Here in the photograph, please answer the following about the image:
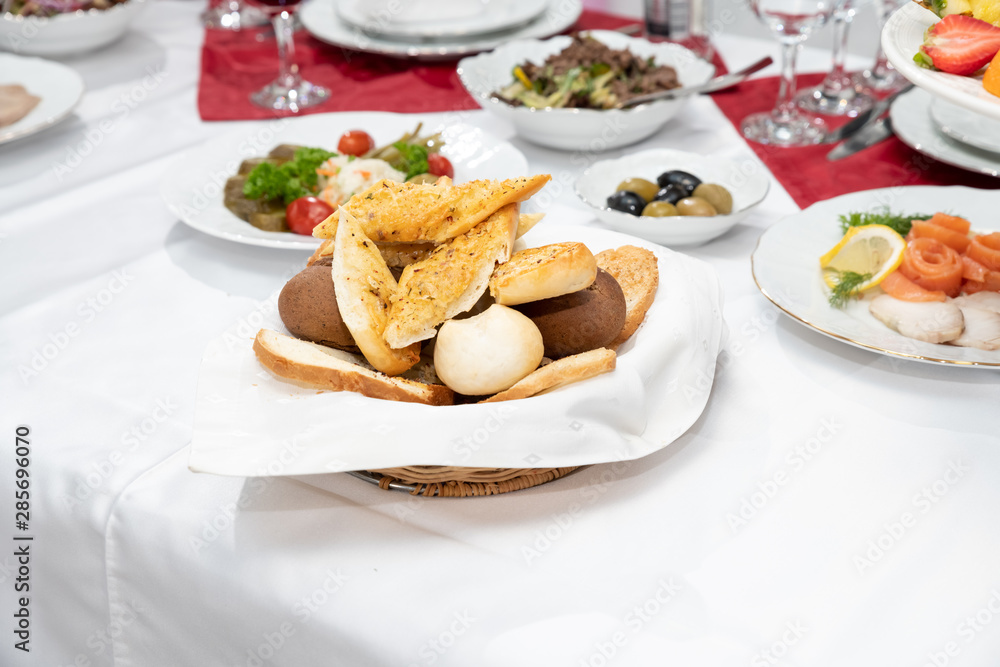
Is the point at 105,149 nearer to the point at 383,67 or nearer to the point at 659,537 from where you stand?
the point at 383,67

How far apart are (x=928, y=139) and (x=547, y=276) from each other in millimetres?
1185

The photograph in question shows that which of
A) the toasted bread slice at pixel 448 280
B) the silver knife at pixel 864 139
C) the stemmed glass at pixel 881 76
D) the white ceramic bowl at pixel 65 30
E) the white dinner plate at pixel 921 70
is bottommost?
the stemmed glass at pixel 881 76

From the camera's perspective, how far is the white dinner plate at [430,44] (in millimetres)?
2375

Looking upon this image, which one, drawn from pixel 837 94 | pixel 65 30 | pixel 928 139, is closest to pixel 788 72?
pixel 837 94

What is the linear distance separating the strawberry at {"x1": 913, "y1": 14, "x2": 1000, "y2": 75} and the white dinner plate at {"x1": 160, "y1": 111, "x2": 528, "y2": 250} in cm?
81

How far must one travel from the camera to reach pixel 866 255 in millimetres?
1303

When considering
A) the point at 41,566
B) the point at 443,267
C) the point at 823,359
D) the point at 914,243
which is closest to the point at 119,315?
the point at 41,566

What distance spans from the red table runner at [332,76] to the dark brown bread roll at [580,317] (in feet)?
4.35

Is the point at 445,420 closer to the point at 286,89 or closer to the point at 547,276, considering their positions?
the point at 547,276

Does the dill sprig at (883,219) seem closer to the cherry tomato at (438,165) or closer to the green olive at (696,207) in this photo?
the green olive at (696,207)

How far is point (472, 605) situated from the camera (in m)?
0.88

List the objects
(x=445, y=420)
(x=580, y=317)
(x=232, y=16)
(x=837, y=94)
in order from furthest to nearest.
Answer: (x=232, y=16) → (x=837, y=94) → (x=580, y=317) → (x=445, y=420)

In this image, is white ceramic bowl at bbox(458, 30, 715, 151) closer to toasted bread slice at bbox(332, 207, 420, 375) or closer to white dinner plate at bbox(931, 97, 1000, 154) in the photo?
white dinner plate at bbox(931, 97, 1000, 154)

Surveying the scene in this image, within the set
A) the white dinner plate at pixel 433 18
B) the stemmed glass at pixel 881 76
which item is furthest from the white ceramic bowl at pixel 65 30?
the stemmed glass at pixel 881 76
